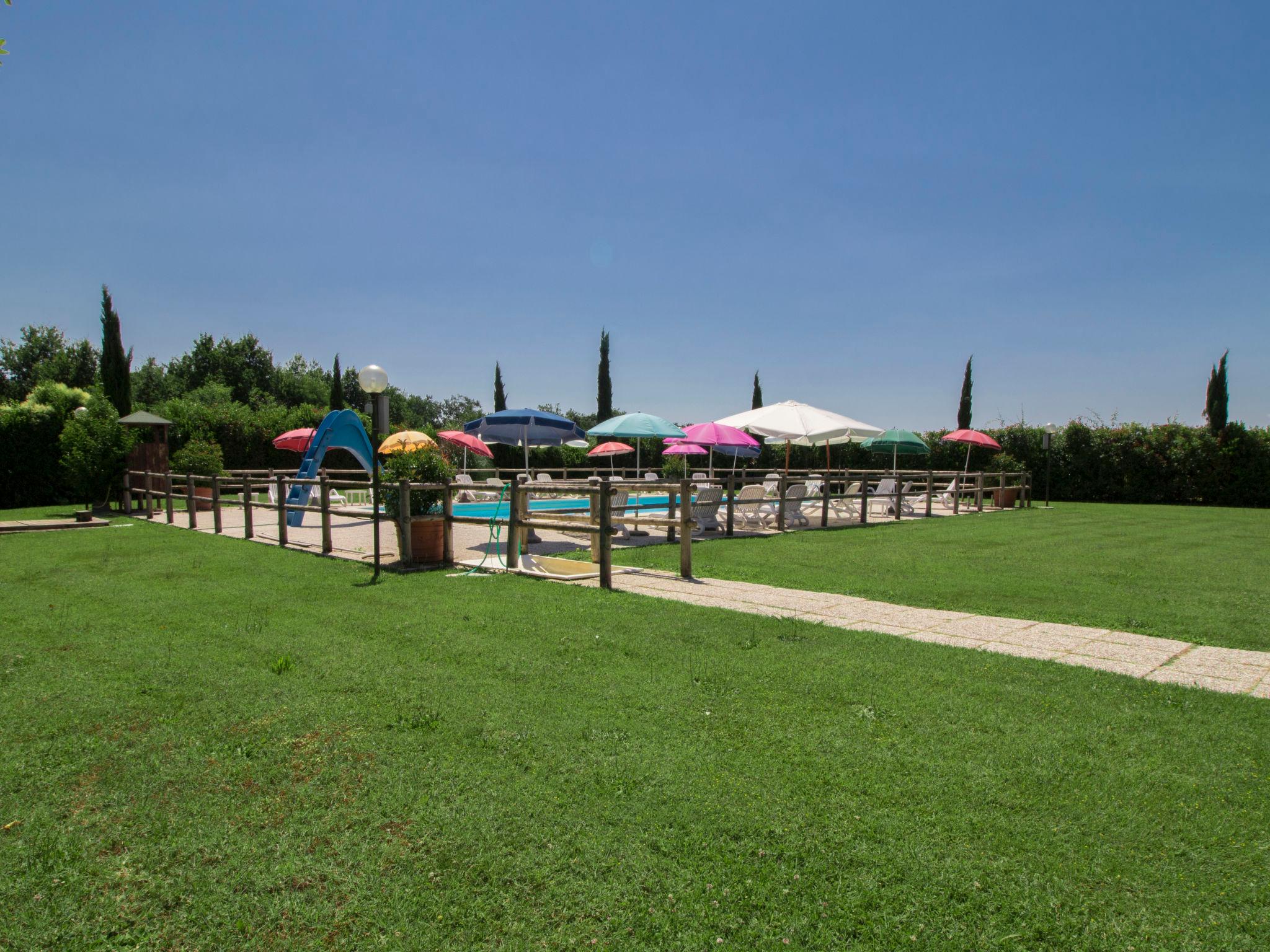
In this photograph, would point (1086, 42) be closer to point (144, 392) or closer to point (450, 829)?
point (450, 829)

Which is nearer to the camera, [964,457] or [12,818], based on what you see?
[12,818]

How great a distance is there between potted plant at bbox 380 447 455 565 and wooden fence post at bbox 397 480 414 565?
0.02 metres

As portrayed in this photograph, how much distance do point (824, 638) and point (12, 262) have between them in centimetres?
2837

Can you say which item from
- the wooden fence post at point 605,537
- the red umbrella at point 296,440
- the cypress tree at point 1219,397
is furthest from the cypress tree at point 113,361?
the cypress tree at point 1219,397

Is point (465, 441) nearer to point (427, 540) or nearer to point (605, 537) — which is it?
point (427, 540)

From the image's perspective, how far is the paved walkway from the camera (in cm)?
452

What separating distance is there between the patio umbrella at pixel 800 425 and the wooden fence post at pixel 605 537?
874 cm

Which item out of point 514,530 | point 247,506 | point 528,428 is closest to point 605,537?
point 514,530

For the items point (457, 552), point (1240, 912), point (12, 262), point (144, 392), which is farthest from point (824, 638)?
point (144, 392)

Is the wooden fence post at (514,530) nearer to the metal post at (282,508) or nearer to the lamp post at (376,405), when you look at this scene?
the lamp post at (376,405)

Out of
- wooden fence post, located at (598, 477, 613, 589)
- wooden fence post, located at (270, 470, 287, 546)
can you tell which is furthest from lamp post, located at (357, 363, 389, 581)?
wooden fence post, located at (270, 470, 287, 546)

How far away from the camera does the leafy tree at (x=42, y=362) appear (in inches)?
1828

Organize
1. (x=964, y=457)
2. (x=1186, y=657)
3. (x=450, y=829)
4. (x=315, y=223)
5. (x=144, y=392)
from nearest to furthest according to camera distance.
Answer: (x=450, y=829)
(x=1186, y=657)
(x=315, y=223)
(x=964, y=457)
(x=144, y=392)

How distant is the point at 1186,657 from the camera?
16.0ft
